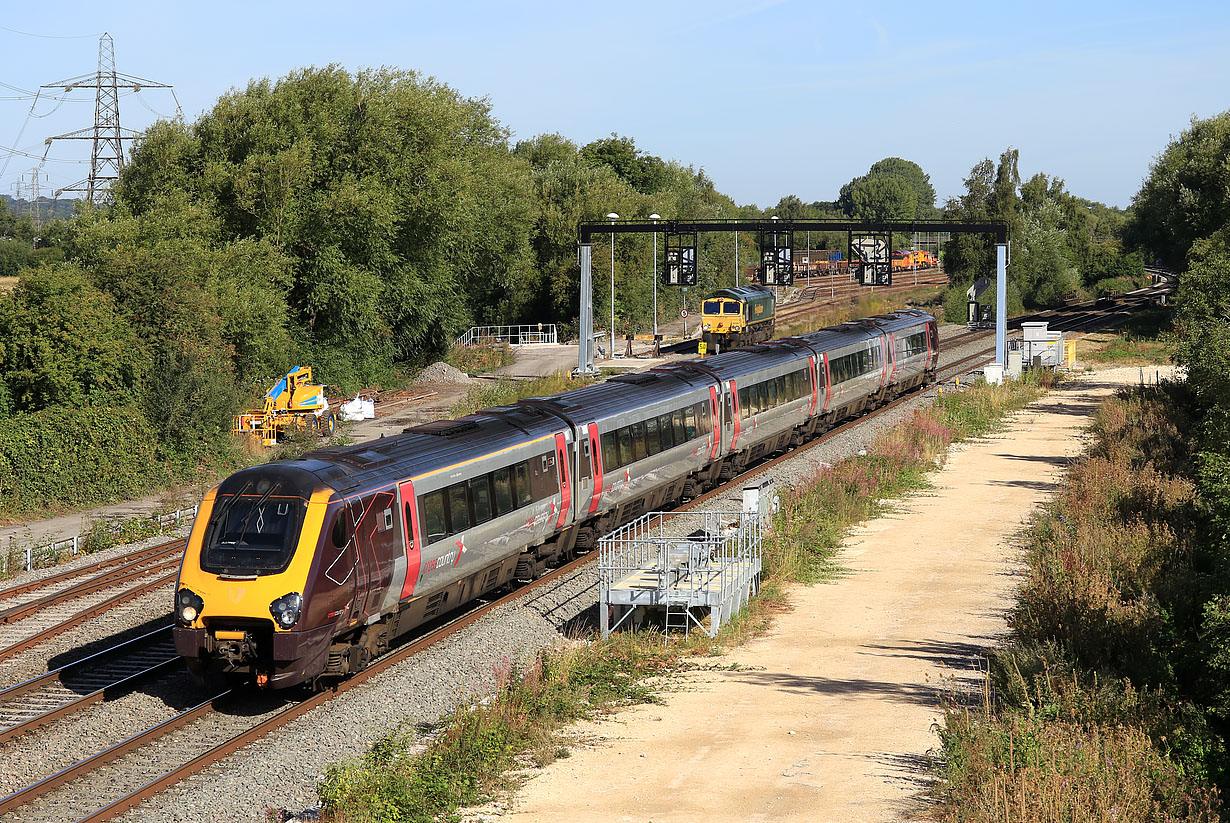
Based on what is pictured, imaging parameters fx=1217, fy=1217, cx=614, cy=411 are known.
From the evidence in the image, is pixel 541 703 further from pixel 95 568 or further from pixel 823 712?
pixel 95 568

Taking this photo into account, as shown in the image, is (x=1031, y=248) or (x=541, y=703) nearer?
(x=541, y=703)

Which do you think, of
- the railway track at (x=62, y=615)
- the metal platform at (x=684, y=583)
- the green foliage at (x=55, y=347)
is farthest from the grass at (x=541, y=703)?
the green foliage at (x=55, y=347)

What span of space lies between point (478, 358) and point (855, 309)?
29.8 m

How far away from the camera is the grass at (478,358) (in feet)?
188

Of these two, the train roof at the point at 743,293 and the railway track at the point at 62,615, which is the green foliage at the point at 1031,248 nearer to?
the train roof at the point at 743,293

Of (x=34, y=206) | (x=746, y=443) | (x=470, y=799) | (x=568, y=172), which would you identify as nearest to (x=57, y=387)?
(x=746, y=443)

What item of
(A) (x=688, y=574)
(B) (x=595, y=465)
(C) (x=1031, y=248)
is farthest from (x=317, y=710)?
(C) (x=1031, y=248)

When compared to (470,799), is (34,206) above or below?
above

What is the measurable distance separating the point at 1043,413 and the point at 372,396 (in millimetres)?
25059

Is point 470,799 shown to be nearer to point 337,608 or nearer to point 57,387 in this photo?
point 337,608

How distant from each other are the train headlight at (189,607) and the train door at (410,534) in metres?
2.70

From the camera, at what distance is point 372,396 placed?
4772 centimetres

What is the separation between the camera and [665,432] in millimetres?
25078

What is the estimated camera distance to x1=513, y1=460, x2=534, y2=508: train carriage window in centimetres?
1914
